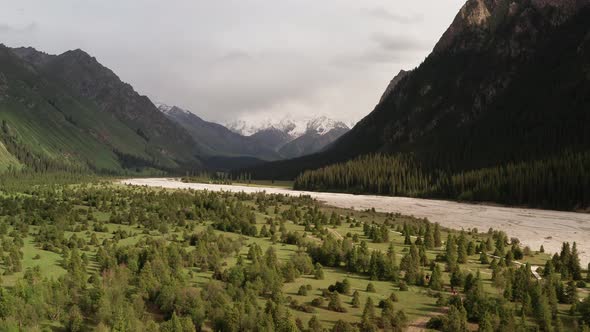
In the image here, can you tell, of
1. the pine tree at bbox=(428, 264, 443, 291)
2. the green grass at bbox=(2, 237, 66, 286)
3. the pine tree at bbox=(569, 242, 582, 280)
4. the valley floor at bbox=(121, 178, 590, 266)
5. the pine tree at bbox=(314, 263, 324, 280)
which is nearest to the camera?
the green grass at bbox=(2, 237, 66, 286)

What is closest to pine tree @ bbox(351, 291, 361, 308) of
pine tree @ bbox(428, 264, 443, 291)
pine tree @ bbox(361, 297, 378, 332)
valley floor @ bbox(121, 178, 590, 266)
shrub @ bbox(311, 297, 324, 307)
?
shrub @ bbox(311, 297, 324, 307)

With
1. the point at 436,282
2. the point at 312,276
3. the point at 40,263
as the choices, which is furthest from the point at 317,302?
the point at 40,263

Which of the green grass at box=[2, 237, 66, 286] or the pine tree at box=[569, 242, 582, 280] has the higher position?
the pine tree at box=[569, 242, 582, 280]

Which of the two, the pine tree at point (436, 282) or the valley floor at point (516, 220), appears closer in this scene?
the pine tree at point (436, 282)

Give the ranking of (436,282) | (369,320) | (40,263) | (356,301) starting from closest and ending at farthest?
(369,320) → (356,301) → (436,282) → (40,263)

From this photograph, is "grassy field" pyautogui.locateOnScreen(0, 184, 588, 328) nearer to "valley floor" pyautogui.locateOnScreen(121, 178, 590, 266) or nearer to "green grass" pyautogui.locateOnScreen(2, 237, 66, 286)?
"green grass" pyautogui.locateOnScreen(2, 237, 66, 286)

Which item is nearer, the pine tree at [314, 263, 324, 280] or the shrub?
the shrub

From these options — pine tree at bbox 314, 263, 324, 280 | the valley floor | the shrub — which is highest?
the valley floor

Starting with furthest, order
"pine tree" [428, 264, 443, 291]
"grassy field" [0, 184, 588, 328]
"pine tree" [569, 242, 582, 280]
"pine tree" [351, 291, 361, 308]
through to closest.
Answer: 1. "pine tree" [569, 242, 582, 280]
2. "pine tree" [428, 264, 443, 291]
3. "pine tree" [351, 291, 361, 308]
4. "grassy field" [0, 184, 588, 328]

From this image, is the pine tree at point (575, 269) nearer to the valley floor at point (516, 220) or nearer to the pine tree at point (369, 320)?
the valley floor at point (516, 220)

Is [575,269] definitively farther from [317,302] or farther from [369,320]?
[317,302]

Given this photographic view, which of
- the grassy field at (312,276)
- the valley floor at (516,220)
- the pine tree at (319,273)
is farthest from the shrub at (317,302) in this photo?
the valley floor at (516,220)

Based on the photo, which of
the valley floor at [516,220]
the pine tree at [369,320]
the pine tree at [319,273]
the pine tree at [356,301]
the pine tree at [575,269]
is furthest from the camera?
the valley floor at [516,220]
